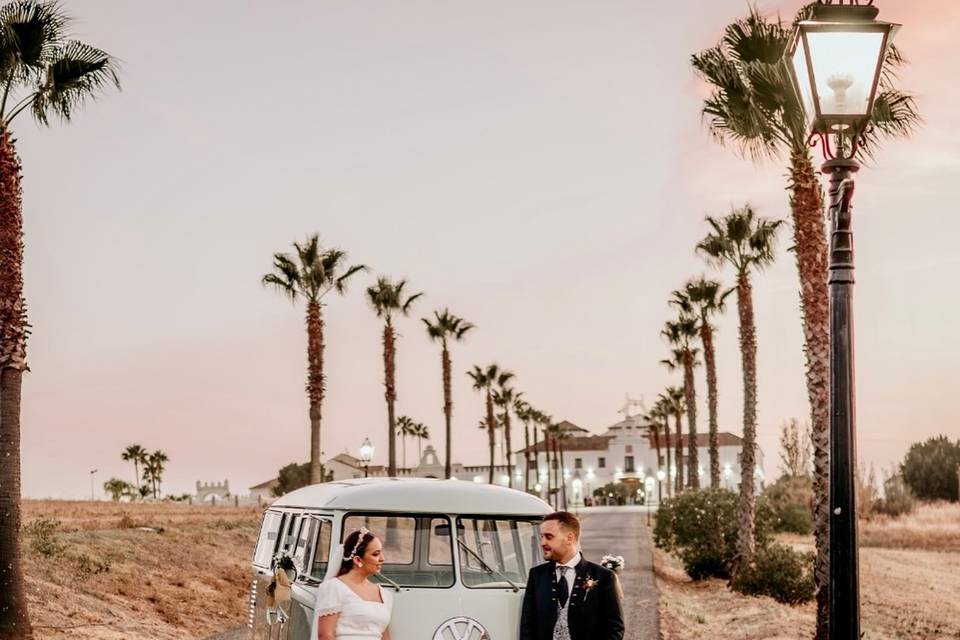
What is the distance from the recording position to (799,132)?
19.0 meters

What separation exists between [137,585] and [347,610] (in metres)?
18.0

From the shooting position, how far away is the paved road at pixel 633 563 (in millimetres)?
21109

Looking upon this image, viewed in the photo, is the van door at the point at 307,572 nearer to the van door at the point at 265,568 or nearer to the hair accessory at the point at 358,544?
the van door at the point at 265,568

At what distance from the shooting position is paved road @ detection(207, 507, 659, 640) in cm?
2061

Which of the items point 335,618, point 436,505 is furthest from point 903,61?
point 335,618

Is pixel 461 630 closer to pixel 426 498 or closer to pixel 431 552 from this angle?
pixel 431 552

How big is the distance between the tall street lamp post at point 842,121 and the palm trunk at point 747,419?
23573mm

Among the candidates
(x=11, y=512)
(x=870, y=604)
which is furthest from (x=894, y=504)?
(x=11, y=512)

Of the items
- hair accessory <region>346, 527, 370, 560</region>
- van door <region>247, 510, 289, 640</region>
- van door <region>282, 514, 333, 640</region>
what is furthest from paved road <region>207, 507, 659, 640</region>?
hair accessory <region>346, 527, 370, 560</region>

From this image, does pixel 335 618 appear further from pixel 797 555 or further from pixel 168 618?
pixel 797 555

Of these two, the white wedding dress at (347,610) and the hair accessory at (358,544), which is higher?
the hair accessory at (358,544)

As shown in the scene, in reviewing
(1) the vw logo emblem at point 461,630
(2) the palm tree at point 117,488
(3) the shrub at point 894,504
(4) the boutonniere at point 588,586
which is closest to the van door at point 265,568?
(1) the vw logo emblem at point 461,630

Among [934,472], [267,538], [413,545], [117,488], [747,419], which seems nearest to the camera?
[413,545]

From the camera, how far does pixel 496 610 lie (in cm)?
863
